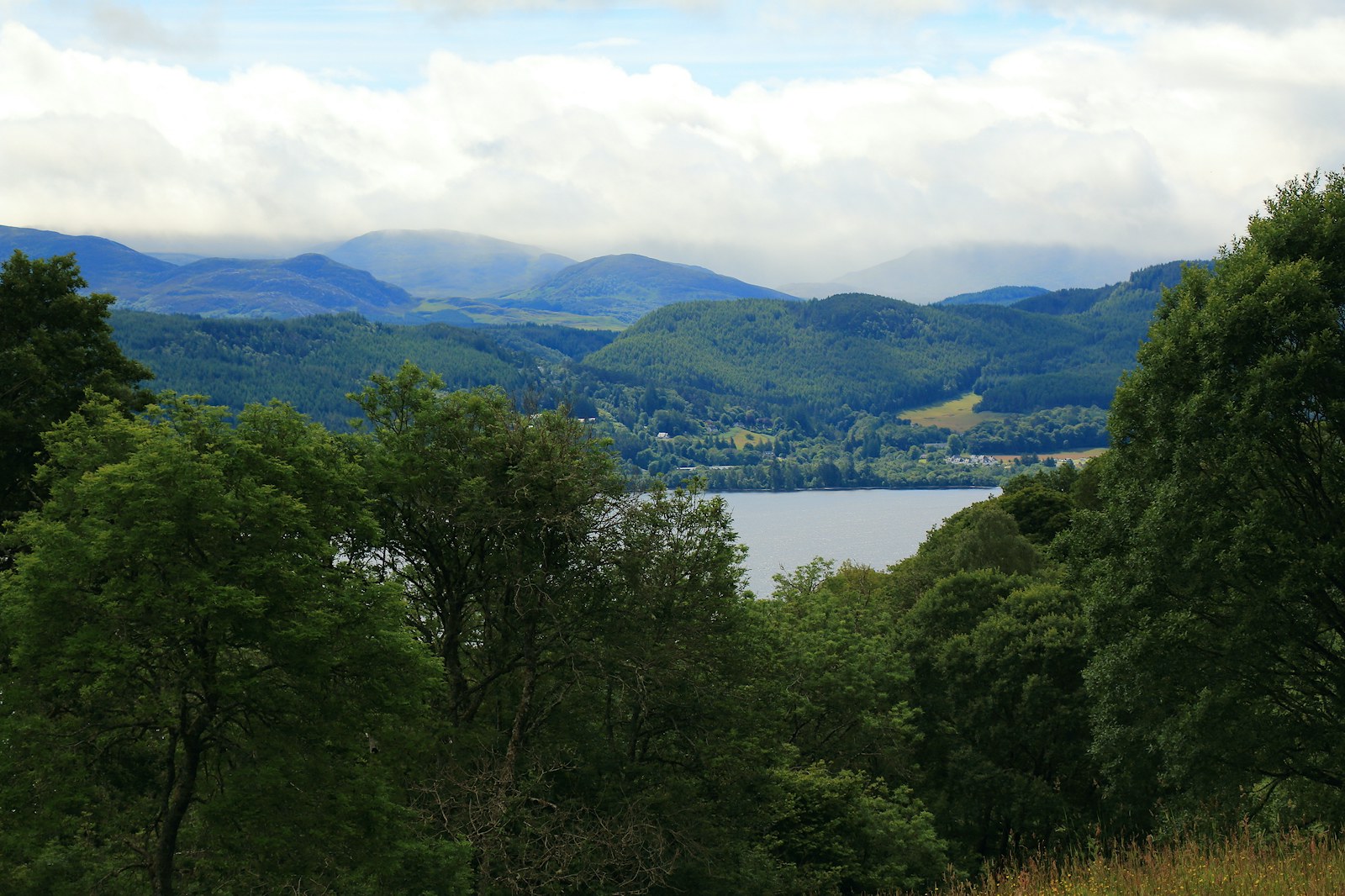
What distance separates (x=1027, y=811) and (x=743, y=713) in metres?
14.3

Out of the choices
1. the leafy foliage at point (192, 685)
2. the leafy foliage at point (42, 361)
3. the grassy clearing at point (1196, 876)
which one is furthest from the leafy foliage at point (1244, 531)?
the leafy foliage at point (42, 361)

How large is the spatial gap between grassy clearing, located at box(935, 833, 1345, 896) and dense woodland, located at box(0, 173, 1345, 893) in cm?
304

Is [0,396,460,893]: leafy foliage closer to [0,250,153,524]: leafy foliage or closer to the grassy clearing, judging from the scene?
[0,250,153,524]: leafy foliage

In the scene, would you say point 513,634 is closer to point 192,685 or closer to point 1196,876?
point 192,685

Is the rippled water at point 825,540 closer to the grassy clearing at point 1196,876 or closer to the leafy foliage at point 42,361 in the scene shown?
the leafy foliage at point 42,361

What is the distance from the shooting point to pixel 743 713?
86.7 feet

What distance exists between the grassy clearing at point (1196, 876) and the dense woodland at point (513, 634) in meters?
3.04

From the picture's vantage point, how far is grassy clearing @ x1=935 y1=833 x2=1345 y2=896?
904 cm

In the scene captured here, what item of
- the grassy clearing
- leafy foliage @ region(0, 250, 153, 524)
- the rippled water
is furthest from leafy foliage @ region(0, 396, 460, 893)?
the rippled water

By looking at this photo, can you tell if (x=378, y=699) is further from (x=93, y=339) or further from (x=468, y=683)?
(x=93, y=339)

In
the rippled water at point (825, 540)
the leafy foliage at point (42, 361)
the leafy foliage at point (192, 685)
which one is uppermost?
the leafy foliage at point (42, 361)

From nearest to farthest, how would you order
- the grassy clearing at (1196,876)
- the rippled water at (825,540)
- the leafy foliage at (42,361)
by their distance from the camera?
1. the grassy clearing at (1196,876)
2. the leafy foliage at (42,361)
3. the rippled water at (825,540)

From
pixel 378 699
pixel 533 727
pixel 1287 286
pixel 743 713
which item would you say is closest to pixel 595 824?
pixel 533 727

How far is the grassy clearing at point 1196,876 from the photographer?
9039 millimetres
